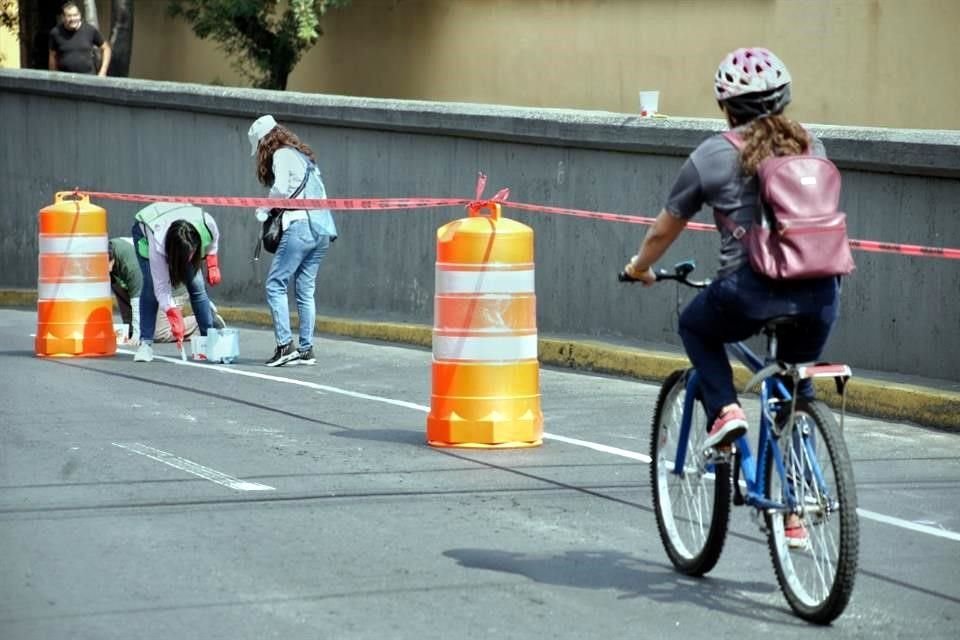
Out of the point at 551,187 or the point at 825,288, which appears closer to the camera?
the point at 825,288

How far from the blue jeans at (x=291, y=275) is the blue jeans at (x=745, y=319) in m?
8.47

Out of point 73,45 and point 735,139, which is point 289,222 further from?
point 73,45

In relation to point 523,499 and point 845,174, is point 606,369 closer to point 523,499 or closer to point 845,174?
point 845,174

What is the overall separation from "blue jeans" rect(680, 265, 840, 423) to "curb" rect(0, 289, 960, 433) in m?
4.95

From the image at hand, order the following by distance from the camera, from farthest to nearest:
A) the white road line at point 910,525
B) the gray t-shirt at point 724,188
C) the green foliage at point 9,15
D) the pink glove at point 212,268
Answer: the green foliage at point 9,15, the pink glove at point 212,268, the white road line at point 910,525, the gray t-shirt at point 724,188

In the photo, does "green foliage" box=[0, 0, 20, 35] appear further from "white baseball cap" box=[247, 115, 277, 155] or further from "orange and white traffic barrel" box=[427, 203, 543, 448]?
"orange and white traffic barrel" box=[427, 203, 543, 448]

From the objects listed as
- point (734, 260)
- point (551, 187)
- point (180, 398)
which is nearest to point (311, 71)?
point (551, 187)

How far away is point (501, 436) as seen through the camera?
11.1 metres

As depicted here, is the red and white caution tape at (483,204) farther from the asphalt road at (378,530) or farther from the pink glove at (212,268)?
the asphalt road at (378,530)

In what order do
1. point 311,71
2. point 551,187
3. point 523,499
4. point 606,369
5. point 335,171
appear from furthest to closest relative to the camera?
point 311,71 < point 335,171 < point 551,187 < point 606,369 < point 523,499

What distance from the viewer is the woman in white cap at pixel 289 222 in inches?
613

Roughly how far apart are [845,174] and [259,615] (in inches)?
298

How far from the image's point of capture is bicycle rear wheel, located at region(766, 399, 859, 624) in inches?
265

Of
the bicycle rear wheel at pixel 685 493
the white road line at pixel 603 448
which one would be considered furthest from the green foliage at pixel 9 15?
the bicycle rear wheel at pixel 685 493
